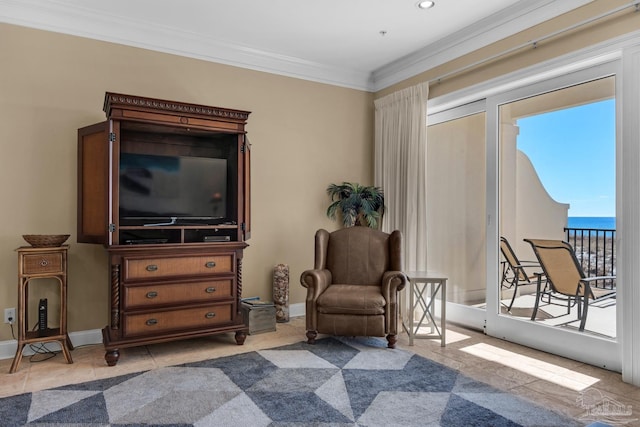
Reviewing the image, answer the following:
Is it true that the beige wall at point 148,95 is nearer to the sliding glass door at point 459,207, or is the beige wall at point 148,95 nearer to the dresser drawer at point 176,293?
the dresser drawer at point 176,293

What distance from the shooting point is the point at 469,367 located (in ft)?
10.3

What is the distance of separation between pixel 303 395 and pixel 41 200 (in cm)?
272

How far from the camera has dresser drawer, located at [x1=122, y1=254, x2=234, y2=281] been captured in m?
3.27

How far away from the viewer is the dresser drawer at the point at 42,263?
3.08m

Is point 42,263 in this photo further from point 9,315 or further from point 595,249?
point 595,249

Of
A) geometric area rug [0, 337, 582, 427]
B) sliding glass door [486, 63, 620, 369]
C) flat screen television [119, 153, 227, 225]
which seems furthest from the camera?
flat screen television [119, 153, 227, 225]

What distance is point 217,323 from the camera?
358 cm

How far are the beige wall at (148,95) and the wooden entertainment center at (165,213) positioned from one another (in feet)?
1.00

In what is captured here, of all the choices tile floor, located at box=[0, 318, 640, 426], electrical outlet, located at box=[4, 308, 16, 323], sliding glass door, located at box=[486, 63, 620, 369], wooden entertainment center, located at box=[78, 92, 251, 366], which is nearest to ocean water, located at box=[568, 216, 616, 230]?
sliding glass door, located at box=[486, 63, 620, 369]

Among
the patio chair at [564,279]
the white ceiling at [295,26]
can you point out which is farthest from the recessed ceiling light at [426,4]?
the patio chair at [564,279]

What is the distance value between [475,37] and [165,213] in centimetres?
330

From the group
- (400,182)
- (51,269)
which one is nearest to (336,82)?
(400,182)

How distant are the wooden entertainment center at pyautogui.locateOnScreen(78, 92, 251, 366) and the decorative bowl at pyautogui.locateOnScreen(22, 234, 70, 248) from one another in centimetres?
24

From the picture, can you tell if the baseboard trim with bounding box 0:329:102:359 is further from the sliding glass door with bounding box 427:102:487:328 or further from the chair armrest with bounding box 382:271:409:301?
the sliding glass door with bounding box 427:102:487:328
